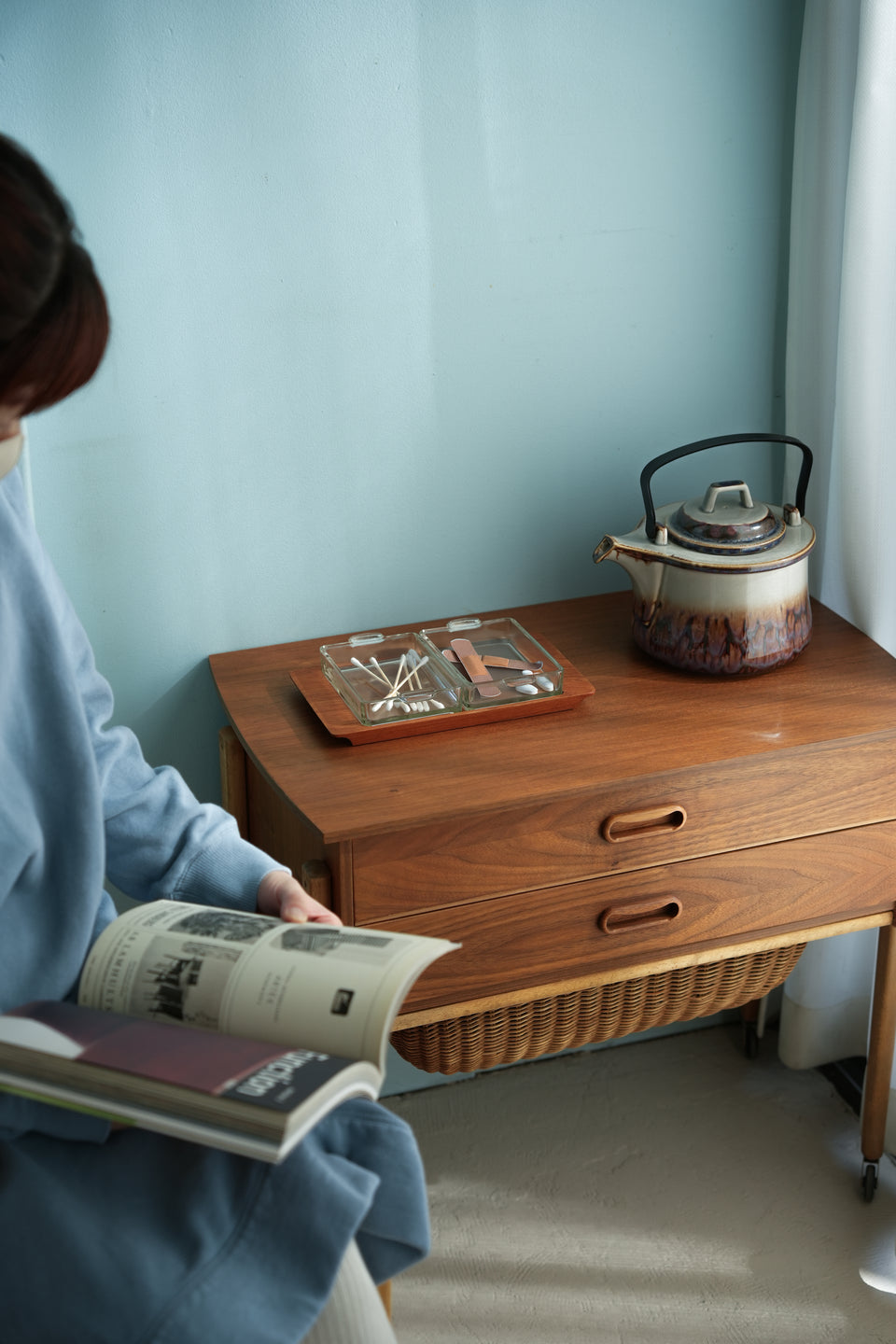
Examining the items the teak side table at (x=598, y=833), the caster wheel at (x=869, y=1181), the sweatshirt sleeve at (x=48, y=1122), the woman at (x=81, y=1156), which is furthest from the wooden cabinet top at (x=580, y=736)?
the caster wheel at (x=869, y=1181)

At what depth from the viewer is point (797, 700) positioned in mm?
1473

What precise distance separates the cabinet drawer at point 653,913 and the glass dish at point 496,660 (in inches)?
→ 9.0

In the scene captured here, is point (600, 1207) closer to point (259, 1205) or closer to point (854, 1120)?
point (854, 1120)

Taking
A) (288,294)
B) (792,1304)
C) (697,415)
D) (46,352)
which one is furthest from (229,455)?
(792,1304)

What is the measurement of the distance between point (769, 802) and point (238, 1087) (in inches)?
31.6

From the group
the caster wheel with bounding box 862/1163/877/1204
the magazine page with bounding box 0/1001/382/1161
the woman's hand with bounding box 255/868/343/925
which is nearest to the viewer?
the magazine page with bounding box 0/1001/382/1161

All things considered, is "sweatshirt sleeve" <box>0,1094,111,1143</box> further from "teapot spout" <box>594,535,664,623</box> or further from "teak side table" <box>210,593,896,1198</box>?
"teapot spout" <box>594,535,664,623</box>

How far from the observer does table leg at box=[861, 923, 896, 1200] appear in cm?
157

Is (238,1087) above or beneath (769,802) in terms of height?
above

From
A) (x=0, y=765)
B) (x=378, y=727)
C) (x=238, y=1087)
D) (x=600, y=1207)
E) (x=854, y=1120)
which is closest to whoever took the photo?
(x=238, y=1087)

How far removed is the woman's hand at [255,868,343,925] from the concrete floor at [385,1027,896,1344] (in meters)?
0.71

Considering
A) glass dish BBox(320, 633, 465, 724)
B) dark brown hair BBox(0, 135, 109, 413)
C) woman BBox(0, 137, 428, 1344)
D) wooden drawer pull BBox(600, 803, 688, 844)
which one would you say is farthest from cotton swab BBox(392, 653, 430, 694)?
dark brown hair BBox(0, 135, 109, 413)

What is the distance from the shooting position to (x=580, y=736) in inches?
55.4

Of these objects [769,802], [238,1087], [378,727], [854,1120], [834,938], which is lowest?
[854,1120]
